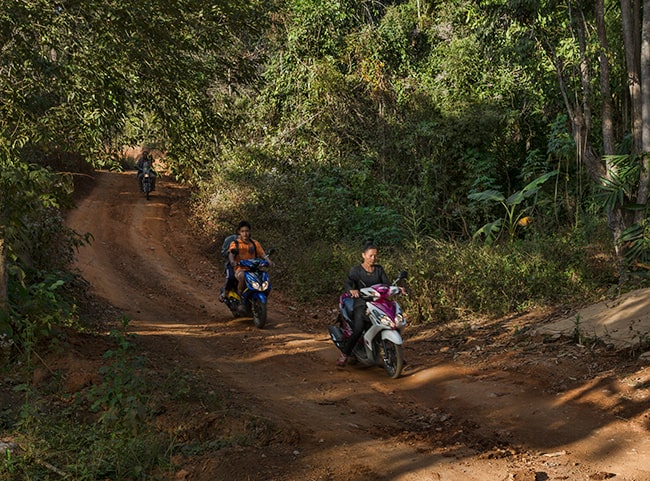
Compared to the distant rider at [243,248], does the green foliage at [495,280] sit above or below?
below

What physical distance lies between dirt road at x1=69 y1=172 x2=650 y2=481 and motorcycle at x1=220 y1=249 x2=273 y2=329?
0.27m

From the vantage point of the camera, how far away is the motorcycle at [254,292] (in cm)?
1211

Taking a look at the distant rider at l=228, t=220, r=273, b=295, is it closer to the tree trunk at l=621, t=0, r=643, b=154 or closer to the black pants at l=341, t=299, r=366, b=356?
the black pants at l=341, t=299, r=366, b=356

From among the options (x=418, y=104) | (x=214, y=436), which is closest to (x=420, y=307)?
(x=214, y=436)

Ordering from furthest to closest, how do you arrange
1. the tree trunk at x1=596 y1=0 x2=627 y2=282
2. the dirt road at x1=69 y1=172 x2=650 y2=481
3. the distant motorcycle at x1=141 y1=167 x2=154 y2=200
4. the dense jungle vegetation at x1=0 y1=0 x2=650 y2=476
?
the distant motorcycle at x1=141 y1=167 x2=154 y2=200 → the tree trunk at x1=596 y1=0 x2=627 y2=282 → the dense jungle vegetation at x1=0 y1=0 x2=650 y2=476 → the dirt road at x1=69 y1=172 x2=650 y2=481

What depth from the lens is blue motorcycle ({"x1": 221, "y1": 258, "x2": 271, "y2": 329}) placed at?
12109 mm

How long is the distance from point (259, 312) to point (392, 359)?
155 inches

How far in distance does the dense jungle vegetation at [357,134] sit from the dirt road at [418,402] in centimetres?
186

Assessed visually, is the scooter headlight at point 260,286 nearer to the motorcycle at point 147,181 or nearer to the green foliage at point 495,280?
the green foliage at point 495,280

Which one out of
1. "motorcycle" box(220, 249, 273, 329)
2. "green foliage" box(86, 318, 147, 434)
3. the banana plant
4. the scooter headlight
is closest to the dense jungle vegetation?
the banana plant

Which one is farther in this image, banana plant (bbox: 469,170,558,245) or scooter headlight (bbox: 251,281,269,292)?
banana plant (bbox: 469,170,558,245)

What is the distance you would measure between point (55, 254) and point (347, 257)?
19.9 ft

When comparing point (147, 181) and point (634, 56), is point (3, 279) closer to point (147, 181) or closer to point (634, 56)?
point (634, 56)

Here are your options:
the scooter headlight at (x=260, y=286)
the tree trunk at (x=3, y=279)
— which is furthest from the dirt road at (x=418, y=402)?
the tree trunk at (x=3, y=279)
